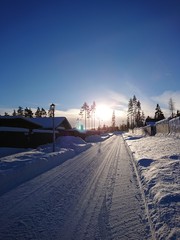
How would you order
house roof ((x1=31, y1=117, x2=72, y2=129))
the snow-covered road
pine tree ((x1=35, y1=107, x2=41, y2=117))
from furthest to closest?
pine tree ((x1=35, y1=107, x2=41, y2=117))
house roof ((x1=31, y1=117, x2=72, y2=129))
the snow-covered road

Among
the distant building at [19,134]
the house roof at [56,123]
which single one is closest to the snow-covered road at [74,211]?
the distant building at [19,134]

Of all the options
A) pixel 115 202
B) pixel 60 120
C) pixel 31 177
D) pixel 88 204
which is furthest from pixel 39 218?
pixel 60 120

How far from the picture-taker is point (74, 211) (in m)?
5.50

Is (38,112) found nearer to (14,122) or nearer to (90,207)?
(14,122)

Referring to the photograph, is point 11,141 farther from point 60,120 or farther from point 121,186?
point 60,120

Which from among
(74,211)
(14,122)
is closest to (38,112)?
(14,122)

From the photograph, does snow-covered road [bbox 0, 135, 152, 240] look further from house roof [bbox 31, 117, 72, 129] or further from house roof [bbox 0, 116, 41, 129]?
house roof [bbox 31, 117, 72, 129]

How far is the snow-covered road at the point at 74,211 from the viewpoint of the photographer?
172 inches

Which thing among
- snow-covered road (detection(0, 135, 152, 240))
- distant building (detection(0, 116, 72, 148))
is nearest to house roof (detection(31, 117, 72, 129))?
distant building (detection(0, 116, 72, 148))

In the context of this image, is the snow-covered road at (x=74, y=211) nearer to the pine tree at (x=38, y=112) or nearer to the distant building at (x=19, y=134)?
the distant building at (x=19, y=134)

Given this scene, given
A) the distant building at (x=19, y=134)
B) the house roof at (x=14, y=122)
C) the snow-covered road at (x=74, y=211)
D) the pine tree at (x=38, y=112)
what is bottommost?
the snow-covered road at (x=74, y=211)

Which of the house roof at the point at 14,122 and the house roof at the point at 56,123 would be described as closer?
the house roof at the point at 14,122

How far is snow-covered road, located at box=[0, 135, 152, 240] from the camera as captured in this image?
4379 millimetres

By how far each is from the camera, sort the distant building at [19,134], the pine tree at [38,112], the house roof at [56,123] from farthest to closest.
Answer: the pine tree at [38,112] < the house roof at [56,123] < the distant building at [19,134]
